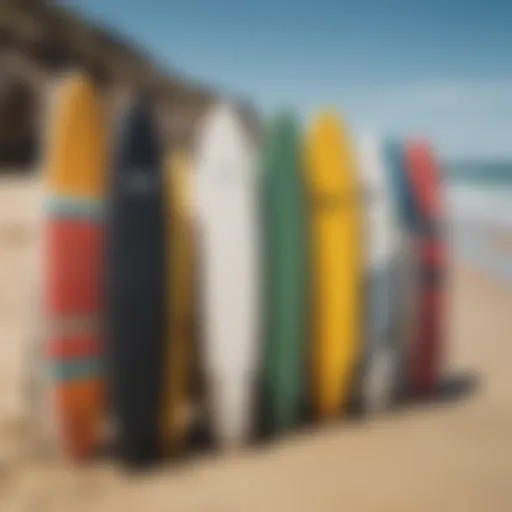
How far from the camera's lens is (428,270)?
6.32 ft

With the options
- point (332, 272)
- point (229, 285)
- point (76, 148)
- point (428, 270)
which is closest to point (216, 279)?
point (229, 285)

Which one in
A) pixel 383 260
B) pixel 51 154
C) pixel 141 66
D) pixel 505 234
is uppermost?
pixel 141 66

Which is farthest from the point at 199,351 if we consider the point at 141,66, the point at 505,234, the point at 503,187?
Answer: the point at 141,66

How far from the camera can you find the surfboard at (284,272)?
1.71 meters

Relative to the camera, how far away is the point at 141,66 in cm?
1520

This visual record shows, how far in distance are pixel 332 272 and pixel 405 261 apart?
195 mm

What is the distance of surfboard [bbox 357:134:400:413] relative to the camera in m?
1.83

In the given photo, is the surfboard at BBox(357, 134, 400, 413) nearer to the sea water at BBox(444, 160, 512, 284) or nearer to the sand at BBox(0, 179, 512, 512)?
the sand at BBox(0, 179, 512, 512)

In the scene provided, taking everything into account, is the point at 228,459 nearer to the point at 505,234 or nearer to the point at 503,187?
the point at 505,234

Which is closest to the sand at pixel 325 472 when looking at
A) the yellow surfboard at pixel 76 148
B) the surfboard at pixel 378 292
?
Answer: the surfboard at pixel 378 292

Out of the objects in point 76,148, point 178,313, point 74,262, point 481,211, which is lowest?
point 481,211

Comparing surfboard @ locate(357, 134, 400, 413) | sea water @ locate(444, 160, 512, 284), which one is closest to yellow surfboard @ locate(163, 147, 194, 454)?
surfboard @ locate(357, 134, 400, 413)

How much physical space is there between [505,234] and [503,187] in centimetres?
632

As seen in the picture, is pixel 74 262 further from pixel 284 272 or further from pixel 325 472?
pixel 325 472
